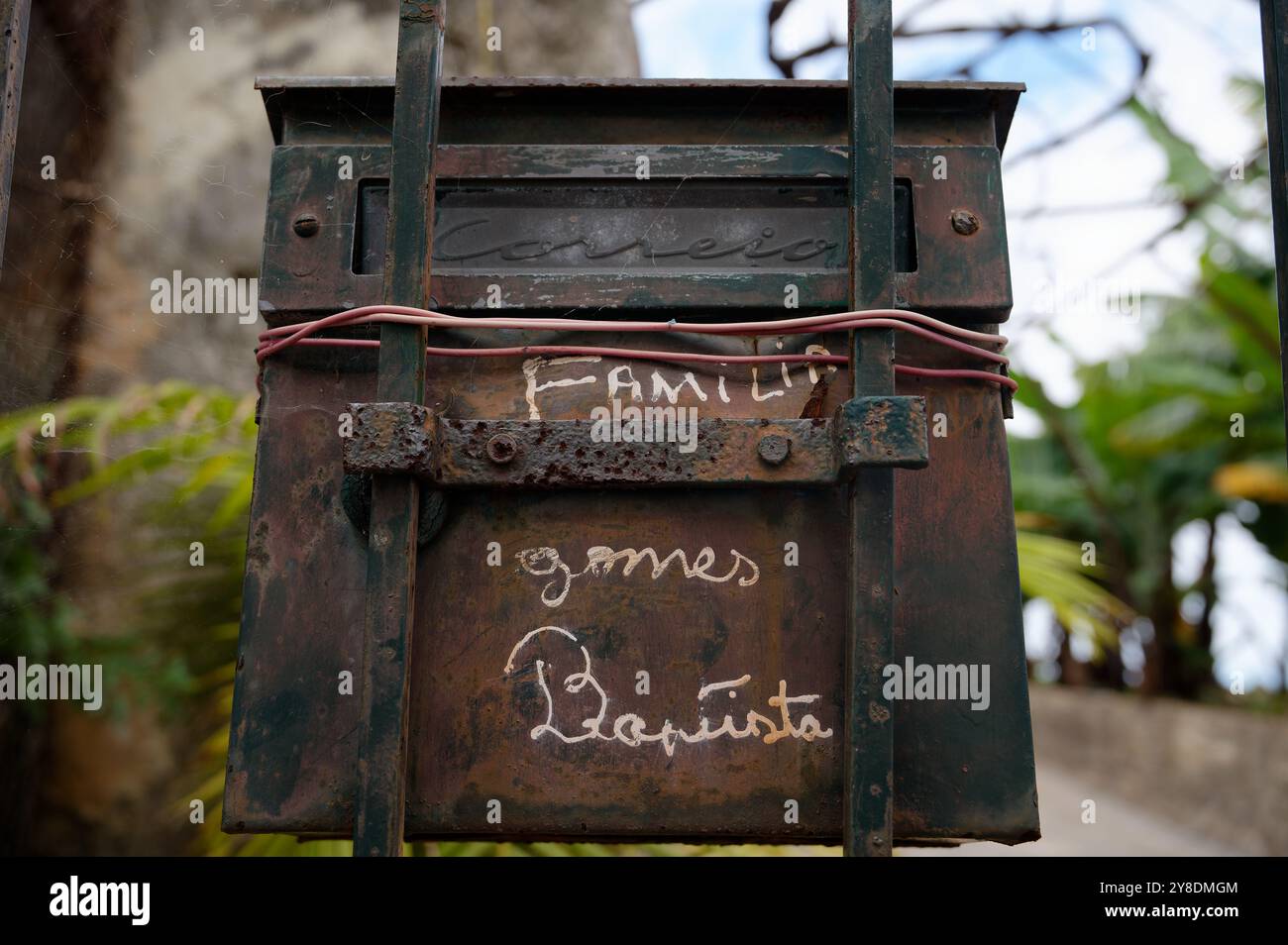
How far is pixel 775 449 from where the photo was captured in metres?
1.26

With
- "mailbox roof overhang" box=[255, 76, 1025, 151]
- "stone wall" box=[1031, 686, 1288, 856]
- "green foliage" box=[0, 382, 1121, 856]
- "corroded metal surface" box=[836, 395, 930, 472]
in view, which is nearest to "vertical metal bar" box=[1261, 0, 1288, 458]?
"mailbox roof overhang" box=[255, 76, 1025, 151]

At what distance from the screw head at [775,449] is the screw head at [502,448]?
1.03ft

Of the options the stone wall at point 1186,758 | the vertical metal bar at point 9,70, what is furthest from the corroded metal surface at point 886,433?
the stone wall at point 1186,758

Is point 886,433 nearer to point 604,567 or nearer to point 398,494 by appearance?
point 604,567

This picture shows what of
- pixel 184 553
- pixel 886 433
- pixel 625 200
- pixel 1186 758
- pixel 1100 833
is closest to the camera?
pixel 886 433

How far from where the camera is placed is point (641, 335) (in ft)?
4.52

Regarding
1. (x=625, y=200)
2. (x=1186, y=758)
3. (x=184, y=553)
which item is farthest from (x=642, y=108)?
(x=1186, y=758)

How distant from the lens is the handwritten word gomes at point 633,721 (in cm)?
130

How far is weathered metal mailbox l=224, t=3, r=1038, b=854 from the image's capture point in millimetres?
1253

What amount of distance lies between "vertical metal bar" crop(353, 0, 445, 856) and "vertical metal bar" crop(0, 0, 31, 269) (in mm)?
524

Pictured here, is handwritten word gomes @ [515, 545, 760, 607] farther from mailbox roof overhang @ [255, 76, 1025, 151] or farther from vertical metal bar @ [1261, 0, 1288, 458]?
vertical metal bar @ [1261, 0, 1288, 458]

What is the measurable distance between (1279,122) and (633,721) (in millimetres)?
1163

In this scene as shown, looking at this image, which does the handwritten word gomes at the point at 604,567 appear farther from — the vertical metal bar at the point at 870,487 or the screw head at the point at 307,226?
the screw head at the point at 307,226

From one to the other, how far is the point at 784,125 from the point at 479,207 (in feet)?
1.49
